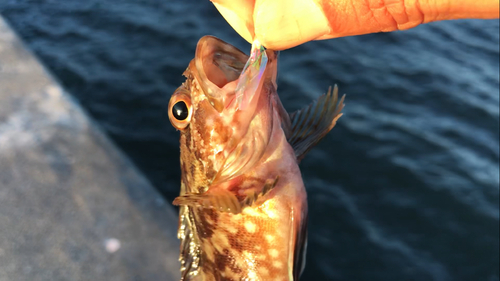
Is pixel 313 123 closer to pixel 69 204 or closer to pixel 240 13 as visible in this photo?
pixel 240 13

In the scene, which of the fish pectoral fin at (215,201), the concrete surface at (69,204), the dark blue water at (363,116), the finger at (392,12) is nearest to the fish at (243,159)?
the fish pectoral fin at (215,201)

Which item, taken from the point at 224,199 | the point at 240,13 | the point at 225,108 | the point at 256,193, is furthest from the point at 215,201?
the point at 240,13

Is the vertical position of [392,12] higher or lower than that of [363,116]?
higher

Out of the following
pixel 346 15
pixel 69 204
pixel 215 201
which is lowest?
pixel 69 204

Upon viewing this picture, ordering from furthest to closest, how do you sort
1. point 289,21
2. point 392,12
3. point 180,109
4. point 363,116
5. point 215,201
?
point 363,116, point 180,109, point 215,201, point 289,21, point 392,12

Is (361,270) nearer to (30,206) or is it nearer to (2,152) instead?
(30,206)

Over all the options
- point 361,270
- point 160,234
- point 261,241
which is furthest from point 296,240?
point 361,270

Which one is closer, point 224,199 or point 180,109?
point 224,199

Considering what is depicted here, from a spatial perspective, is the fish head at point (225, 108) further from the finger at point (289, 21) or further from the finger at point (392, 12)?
the finger at point (392, 12)
